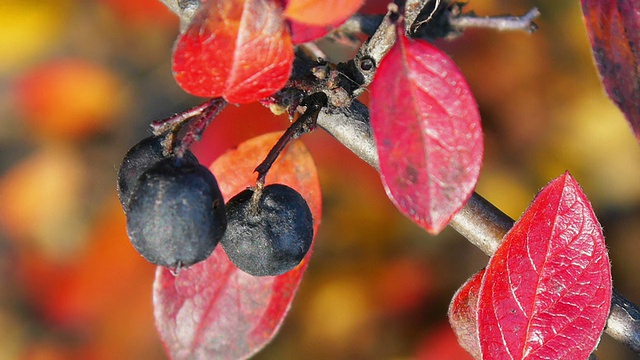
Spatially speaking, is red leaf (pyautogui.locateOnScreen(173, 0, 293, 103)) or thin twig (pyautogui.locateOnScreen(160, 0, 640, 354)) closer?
red leaf (pyautogui.locateOnScreen(173, 0, 293, 103))

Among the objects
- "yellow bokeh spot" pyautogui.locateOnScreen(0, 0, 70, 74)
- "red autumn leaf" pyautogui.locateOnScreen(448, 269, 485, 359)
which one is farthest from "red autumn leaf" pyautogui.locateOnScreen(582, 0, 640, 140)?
"yellow bokeh spot" pyautogui.locateOnScreen(0, 0, 70, 74)

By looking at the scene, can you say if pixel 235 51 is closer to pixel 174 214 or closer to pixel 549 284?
pixel 174 214

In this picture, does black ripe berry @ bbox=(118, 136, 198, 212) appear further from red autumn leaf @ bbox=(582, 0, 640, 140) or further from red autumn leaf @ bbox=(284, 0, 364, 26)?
red autumn leaf @ bbox=(582, 0, 640, 140)

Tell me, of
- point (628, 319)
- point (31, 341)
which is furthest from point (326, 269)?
point (628, 319)

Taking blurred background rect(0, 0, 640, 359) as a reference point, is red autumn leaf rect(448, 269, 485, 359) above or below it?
above

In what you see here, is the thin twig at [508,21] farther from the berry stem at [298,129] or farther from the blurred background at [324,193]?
the blurred background at [324,193]

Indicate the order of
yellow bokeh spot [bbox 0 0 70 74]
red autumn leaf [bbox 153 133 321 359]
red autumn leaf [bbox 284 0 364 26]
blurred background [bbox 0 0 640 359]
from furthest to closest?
yellow bokeh spot [bbox 0 0 70 74] → blurred background [bbox 0 0 640 359] → red autumn leaf [bbox 153 133 321 359] → red autumn leaf [bbox 284 0 364 26]
